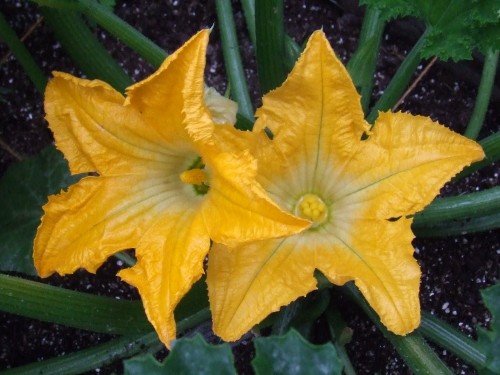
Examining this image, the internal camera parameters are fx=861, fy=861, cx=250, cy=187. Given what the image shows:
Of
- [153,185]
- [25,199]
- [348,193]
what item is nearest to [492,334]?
[348,193]

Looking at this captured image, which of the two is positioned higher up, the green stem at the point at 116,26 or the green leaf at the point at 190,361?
the green stem at the point at 116,26

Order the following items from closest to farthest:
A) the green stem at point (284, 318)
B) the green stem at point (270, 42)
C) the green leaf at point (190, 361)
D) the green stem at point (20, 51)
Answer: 1. the green leaf at point (190, 361)
2. the green stem at point (270, 42)
3. the green stem at point (284, 318)
4. the green stem at point (20, 51)

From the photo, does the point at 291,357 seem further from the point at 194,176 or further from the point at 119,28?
the point at 119,28

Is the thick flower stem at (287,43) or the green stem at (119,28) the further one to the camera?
the thick flower stem at (287,43)

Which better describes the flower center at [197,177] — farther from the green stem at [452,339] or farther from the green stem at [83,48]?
the green stem at [452,339]

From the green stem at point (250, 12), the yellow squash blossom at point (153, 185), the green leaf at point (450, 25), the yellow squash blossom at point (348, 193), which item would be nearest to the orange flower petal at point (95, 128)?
the yellow squash blossom at point (153, 185)

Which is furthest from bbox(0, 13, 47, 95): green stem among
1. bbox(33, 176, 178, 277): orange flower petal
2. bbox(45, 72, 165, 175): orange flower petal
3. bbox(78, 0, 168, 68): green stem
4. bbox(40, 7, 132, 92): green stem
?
bbox(33, 176, 178, 277): orange flower petal

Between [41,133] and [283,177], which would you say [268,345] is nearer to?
[283,177]
